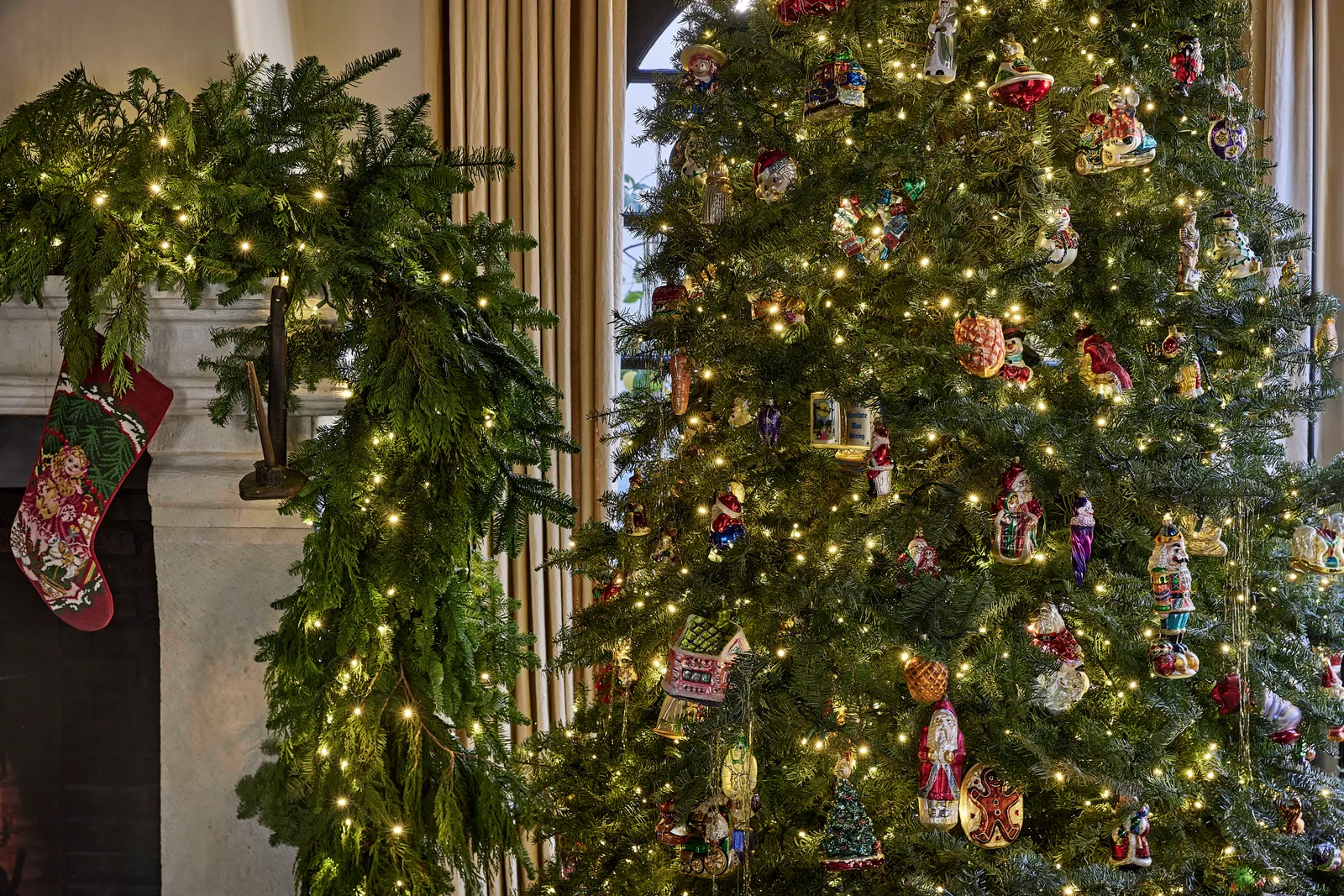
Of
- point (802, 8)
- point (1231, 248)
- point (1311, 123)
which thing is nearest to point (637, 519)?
point (802, 8)

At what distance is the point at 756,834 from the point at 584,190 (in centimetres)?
190

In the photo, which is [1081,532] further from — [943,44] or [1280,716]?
[943,44]

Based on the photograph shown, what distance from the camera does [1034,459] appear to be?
6.17 feet

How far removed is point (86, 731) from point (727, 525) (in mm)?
1861

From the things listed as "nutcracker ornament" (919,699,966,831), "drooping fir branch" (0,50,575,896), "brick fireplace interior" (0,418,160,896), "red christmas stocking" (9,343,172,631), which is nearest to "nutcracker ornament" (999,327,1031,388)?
"nutcracker ornament" (919,699,966,831)

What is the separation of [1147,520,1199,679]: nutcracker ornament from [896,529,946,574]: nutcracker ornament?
40 centimetres

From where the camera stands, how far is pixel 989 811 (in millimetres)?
1882

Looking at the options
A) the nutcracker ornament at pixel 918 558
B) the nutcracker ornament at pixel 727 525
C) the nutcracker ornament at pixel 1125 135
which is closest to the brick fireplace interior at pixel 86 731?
the nutcracker ornament at pixel 727 525

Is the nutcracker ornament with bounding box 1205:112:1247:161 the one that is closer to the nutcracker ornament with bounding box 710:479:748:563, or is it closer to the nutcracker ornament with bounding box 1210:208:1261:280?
the nutcracker ornament with bounding box 1210:208:1261:280

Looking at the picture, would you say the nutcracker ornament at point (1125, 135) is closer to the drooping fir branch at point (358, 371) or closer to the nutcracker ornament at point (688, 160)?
the nutcracker ornament at point (688, 160)

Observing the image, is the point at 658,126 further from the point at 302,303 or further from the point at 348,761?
the point at 348,761

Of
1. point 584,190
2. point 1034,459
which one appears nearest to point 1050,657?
point 1034,459

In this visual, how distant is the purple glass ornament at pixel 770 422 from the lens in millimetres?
2049

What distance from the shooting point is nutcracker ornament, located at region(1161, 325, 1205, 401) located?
2.09 meters
